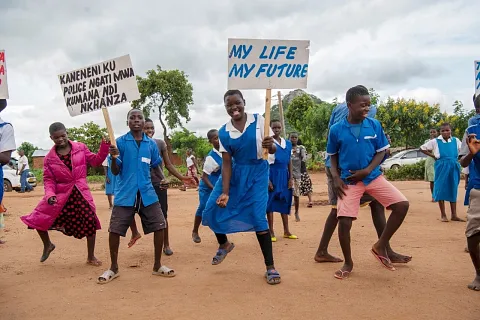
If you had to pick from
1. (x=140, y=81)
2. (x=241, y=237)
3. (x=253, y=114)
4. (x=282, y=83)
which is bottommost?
(x=241, y=237)

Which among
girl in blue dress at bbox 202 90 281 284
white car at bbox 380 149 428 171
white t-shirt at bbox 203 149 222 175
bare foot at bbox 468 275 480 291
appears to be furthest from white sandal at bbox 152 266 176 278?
white car at bbox 380 149 428 171

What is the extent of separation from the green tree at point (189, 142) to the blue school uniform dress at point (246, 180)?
108 ft

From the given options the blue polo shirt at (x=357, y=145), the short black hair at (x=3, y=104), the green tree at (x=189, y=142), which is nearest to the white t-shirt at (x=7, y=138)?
the short black hair at (x=3, y=104)

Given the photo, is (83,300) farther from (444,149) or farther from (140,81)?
(140,81)

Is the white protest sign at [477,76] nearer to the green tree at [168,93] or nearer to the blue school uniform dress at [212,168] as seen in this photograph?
the blue school uniform dress at [212,168]

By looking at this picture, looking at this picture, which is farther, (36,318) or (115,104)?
(115,104)

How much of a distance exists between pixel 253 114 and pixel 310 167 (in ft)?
73.5

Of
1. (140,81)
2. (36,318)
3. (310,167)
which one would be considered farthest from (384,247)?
(140,81)

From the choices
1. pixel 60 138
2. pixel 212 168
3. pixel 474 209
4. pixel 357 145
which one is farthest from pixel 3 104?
pixel 474 209

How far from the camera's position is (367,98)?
176 inches

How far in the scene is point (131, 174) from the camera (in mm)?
4762

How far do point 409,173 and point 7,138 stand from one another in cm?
1786

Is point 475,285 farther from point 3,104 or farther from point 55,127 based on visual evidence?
point 3,104

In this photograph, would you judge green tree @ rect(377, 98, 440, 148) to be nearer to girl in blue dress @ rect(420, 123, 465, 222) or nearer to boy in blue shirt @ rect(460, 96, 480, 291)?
girl in blue dress @ rect(420, 123, 465, 222)
